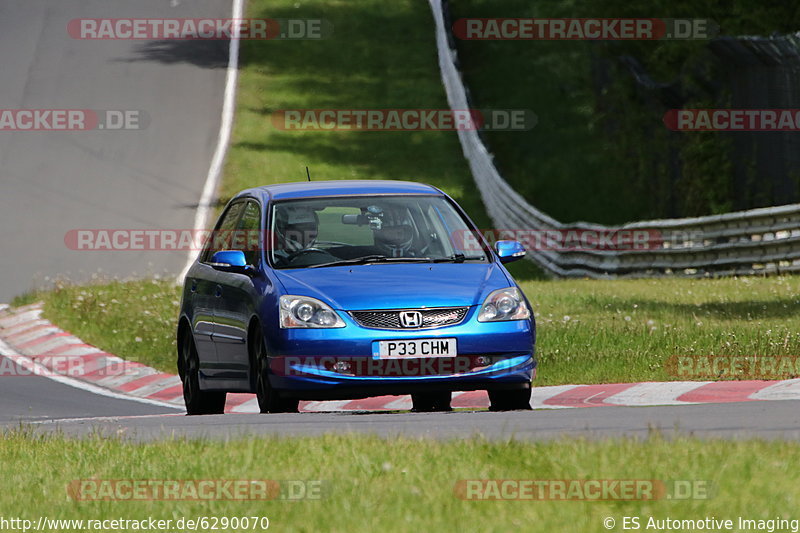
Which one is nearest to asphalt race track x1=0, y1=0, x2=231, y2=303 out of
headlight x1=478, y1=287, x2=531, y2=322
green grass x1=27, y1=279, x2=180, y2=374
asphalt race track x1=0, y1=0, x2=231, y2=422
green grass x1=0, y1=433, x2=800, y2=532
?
asphalt race track x1=0, y1=0, x2=231, y2=422

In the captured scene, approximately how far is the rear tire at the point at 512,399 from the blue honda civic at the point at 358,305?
0.01m

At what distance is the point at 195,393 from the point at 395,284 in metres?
2.54

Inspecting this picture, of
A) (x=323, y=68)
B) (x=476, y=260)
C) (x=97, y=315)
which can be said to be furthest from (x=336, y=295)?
(x=323, y=68)

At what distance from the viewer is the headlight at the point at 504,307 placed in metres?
10.6

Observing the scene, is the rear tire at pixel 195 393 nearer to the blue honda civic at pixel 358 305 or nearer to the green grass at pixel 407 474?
the blue honda civic at pixel 358 305

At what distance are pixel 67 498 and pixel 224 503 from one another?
83 cm

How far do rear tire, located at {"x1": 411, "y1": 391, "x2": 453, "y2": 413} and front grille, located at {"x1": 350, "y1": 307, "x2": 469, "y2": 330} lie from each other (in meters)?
2.02

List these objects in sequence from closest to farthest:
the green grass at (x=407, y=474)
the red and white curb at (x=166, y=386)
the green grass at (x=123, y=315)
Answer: the green grass at (x=407, y=474)
the red and white curb at (x=166, y=386)
the green grass at (x=123, y=315)

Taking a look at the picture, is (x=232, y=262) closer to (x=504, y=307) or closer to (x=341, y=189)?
(x=341, y=189)

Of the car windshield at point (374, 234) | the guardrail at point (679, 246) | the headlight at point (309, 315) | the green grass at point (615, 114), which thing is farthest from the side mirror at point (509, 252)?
the green grass at point (615, 114)

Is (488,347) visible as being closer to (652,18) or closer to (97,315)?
(97,315)

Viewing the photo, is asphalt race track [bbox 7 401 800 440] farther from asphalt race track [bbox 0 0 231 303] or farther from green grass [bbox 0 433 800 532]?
asphalt race track [bbox 0 0 231 303]

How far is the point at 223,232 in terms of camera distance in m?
12.5

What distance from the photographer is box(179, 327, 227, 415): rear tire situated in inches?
485
